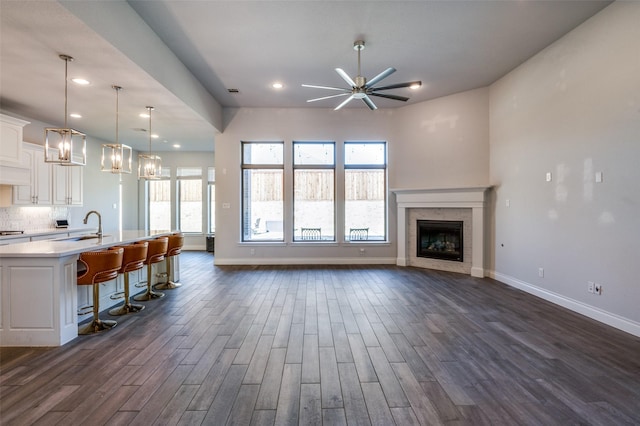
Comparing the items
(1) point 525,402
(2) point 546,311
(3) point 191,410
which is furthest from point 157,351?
(2) point 546,311

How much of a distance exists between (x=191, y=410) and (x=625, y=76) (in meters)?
5.16

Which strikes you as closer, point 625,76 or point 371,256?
point 625,76

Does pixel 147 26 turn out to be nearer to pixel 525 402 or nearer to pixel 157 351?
pixel 157 351

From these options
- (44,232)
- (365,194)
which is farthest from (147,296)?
(365,194)

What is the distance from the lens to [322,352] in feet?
8.58

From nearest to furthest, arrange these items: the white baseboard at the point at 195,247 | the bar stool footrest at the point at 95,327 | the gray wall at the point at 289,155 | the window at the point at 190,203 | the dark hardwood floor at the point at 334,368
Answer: the dark hardwood floor at the point at 334,368
the bar stool footrest at the point at 95,327
the gray wall at the point at 289,155
the white baseboard at the point at 195,247
the window at the point at 190,203

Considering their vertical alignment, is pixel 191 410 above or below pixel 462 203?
below

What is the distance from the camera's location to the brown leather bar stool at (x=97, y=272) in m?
3.03

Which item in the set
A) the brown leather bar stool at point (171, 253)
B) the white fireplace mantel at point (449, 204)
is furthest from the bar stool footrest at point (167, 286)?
the white fireplace mantel at point (449, 204)

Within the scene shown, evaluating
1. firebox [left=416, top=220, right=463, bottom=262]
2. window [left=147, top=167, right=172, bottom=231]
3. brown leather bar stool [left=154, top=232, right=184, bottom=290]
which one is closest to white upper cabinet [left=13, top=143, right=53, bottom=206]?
brown leather bar stool [left=154, top=232, right=184, bottom=290]

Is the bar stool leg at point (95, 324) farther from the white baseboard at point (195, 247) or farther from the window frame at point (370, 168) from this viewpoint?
the white baseboard at point (195, 247)

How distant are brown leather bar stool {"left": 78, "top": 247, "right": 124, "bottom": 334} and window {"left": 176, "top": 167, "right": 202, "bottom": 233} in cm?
612

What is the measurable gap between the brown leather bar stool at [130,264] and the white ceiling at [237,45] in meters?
2.19

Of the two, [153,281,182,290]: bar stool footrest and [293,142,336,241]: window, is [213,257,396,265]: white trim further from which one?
[153,281,182,290]: bar stool footrest
